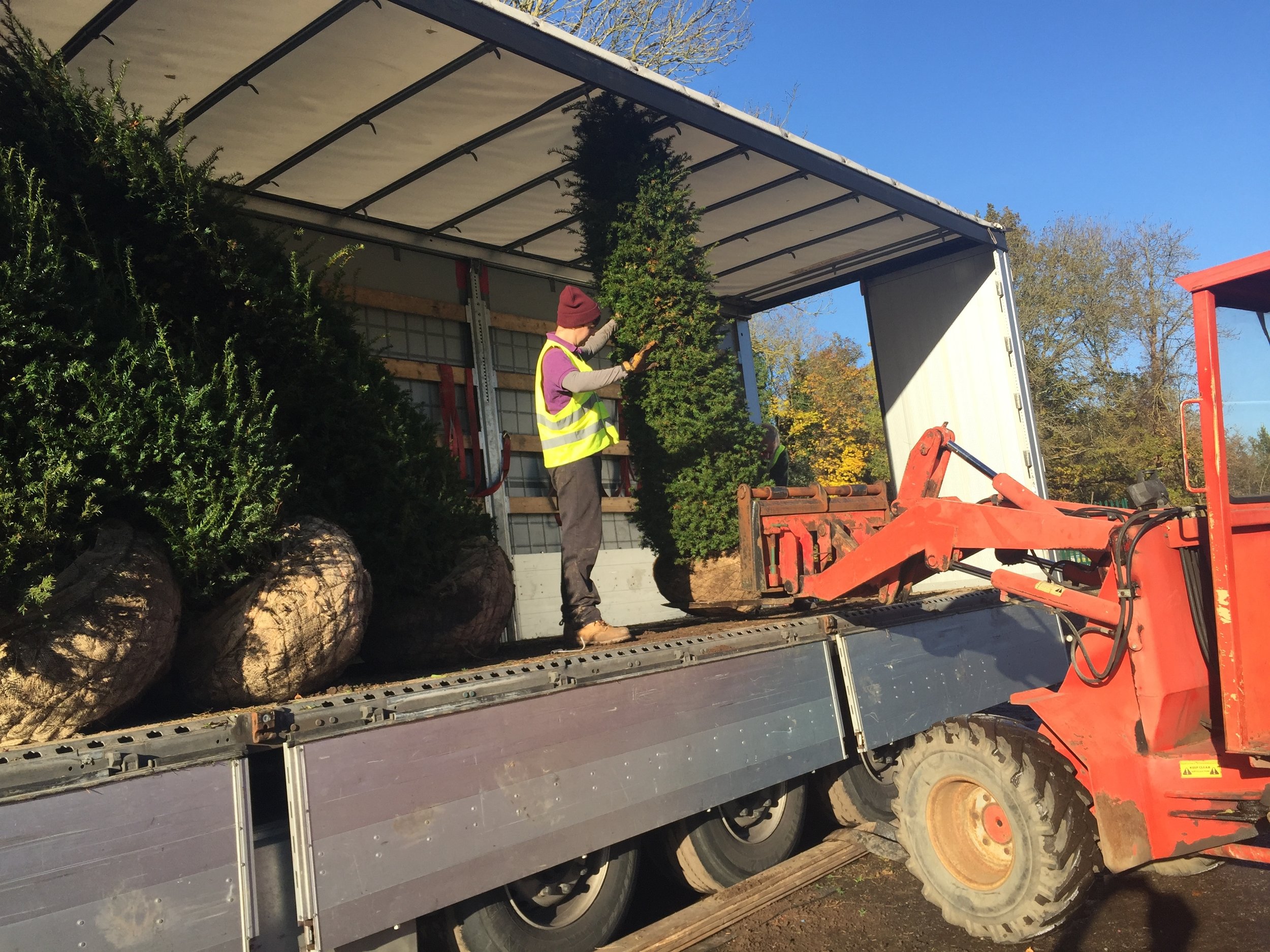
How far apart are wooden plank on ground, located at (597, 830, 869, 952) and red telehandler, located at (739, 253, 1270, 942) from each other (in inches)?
24.0

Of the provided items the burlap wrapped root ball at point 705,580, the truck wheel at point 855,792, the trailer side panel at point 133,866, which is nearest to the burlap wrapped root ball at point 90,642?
the trailer side panel at point 133,866

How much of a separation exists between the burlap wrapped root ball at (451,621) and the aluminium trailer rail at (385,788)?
0.97 metres

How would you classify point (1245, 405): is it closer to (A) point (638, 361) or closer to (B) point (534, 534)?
(A) point (638, 361)

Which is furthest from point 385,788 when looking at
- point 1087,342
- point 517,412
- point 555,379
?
point 1087,342

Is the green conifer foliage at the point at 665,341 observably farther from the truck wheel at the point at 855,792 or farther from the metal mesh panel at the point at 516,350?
the metal mesh panel at the point at 516,350

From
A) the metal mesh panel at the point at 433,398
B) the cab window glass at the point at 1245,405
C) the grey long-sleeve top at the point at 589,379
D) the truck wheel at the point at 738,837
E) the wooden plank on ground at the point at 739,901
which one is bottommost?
the wooden plank on ground at the point at 739,901

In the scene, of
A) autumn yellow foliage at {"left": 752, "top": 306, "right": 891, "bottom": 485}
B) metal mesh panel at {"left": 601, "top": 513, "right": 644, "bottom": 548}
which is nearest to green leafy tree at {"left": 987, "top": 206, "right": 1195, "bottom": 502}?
autumn yellow foliage at {"left": 752, "top": 306, "right": 891, "bottom": 485}

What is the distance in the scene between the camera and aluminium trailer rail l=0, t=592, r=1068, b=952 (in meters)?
2.36

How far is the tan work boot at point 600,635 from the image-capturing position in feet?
16.6

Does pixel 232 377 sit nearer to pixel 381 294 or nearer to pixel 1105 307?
pixel 381 294

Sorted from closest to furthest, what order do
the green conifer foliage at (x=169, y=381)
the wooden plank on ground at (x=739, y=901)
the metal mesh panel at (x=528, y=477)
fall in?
the green conifer foliage at (x=169, y=381) → the wooden plank on ground at (x=739, y=901) → the metal mesh panel at (x=528, y=477)

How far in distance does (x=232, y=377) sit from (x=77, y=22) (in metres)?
2.74

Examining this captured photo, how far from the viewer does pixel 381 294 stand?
795 centimetres

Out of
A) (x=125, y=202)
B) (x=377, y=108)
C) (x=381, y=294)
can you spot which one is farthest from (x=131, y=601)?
(x=381, y=294)
